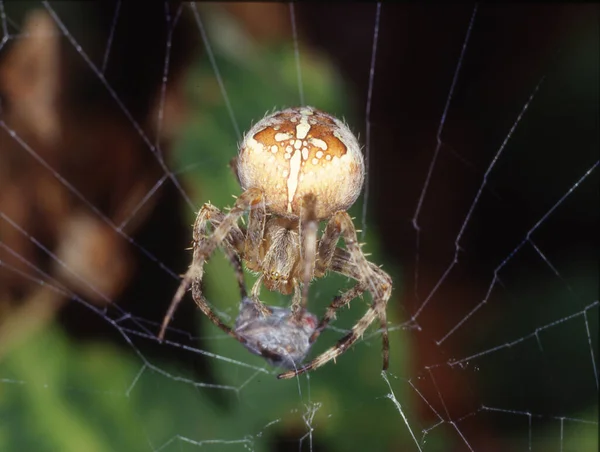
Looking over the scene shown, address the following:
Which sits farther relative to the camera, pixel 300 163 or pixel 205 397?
pixel 205 397

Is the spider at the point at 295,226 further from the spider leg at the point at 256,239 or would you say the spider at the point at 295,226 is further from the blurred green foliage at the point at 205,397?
the blurred green foliage at the point at 205,397

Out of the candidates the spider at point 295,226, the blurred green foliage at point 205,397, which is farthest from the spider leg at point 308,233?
the blurred green foliage at point 205,397

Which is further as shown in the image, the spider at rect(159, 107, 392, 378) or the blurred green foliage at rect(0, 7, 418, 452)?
the blurred green foliage at rect(0, 7, 418, 452)

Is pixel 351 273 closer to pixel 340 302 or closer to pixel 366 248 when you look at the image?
pixel 340 302

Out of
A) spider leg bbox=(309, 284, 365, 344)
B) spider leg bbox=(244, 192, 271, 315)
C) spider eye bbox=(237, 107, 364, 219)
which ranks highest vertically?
spider eye bbox=(237, 107, 364, 219)

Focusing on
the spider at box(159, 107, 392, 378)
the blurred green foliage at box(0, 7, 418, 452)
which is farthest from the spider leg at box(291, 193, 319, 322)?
the blurred green foliage at box(0, 7, 418, 452)

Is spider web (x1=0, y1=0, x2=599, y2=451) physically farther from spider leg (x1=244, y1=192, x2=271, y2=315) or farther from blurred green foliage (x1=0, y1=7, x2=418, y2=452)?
spider leg (x1=244, y1=192, x2=271, y2=315)

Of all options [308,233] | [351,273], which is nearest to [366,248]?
[351,273]
